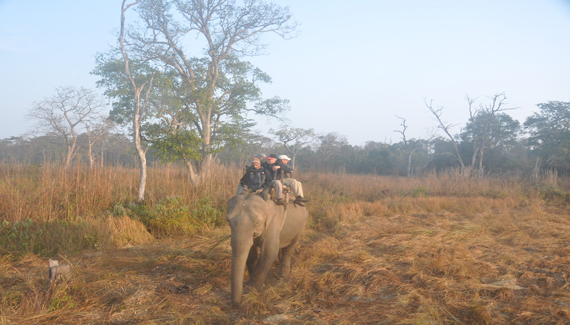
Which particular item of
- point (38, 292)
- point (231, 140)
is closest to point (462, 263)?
point (38, 292)

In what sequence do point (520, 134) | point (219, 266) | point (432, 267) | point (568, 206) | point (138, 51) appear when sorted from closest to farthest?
point (432, 267) < point (219, 266) < point (568, 206) < point (138, 51) < point (520, 134)

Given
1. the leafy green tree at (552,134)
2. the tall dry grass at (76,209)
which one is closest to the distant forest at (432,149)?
the leafy green tree at (552,134)

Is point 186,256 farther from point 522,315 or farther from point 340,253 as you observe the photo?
point 522,315

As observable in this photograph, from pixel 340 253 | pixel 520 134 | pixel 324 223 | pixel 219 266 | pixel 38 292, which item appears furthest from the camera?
pixel 520 134

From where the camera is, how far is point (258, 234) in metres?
3.82

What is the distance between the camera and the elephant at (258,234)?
356cm

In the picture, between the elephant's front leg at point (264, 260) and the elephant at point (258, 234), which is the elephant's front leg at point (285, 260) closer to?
the elephant at point (258, 234)

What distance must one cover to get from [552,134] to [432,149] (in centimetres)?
1138

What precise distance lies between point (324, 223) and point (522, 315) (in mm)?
5590

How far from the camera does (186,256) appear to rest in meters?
5.18

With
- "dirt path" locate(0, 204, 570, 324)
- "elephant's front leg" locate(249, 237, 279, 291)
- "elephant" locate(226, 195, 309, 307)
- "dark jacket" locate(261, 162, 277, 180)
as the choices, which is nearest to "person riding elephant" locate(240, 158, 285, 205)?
"dark jacket" locate(261, 162, 277, 180)

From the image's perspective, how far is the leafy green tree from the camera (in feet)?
65.0

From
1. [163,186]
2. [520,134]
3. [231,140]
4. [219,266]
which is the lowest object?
[219,266]

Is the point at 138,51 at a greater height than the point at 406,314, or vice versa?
the point at 138,51
